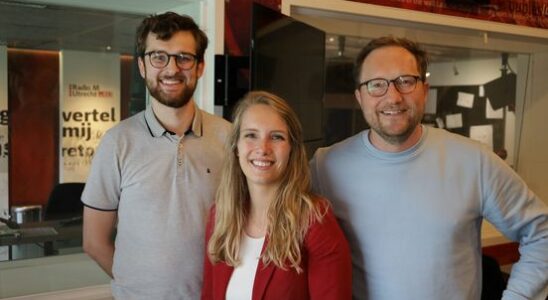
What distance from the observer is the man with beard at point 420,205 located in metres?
1.66

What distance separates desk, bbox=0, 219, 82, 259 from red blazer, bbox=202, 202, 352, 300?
1.66 m

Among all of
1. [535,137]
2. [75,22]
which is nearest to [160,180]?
[75,22]

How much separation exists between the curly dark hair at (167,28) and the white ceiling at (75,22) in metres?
0.97

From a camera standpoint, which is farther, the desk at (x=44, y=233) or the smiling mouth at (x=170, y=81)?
the desk at (x=44, y=233)

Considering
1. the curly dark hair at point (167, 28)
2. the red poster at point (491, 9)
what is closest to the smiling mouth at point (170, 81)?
the curly dark hair at point (167, 28)

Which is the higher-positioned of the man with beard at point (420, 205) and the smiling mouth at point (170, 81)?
the smiling mouth at point (170, 81)

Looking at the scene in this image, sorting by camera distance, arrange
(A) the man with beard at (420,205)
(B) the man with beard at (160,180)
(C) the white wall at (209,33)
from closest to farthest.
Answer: (A) the man with beard at (420,205) < (B) the man with beard at (160,180) < (C) the white wall at (209,33)

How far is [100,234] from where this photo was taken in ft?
6.39

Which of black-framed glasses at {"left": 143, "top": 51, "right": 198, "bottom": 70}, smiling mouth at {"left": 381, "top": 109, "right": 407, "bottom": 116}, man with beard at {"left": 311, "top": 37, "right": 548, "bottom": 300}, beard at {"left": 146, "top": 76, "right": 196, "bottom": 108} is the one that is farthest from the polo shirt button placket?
smiling mouth at {"left": 381, "top": 109, "right": 407, "bottom": 116}

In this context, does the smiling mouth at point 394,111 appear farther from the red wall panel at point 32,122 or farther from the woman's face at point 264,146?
the red wall panel at point 32,122

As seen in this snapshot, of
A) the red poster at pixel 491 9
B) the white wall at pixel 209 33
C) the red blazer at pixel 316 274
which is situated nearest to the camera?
the red blazer at pixel 316 274

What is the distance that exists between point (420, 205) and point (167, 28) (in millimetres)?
959

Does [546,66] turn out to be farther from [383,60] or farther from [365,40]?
[383,60]

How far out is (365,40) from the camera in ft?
12.1
